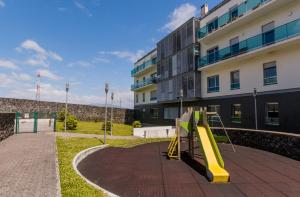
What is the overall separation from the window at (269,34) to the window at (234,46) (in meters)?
2.68

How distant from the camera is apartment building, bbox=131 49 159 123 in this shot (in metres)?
36.3

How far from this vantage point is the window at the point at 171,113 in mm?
29773

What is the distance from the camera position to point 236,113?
2108 cm

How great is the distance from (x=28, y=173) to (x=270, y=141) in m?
12.7

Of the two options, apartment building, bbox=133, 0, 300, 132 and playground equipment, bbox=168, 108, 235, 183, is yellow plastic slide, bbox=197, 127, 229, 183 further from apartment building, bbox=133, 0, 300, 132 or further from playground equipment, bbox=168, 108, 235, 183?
apartment building, bbox=133, 0, 300, 132

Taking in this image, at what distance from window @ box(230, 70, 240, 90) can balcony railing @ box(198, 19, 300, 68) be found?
187 centimetres

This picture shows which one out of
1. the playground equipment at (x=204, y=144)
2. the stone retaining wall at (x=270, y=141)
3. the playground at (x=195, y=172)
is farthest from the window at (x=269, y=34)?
the playground equipment at (x=204, y=144)

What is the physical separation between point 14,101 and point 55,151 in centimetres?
2508

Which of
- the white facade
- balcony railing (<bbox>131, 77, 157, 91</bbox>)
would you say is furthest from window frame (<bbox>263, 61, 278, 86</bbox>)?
balcony railing (<bbox>131, 77, 157, 91</bbox>)

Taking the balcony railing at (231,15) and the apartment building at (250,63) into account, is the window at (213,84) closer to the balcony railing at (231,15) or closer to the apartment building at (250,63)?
the apartment building at (250,63)

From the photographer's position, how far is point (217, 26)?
929 inches

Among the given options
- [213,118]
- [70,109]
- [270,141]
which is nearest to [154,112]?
[70,109]

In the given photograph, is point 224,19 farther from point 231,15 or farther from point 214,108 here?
point 214,108

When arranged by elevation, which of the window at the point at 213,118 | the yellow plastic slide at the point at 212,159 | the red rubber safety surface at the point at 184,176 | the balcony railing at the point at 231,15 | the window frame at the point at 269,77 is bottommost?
the red rubber safety surface at the point at 184,176
